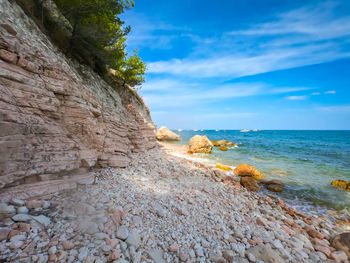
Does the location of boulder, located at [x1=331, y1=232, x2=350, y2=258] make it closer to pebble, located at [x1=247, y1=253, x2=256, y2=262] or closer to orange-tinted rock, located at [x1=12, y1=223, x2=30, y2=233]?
pebble, located at [x1=247, y1=253, x2=256, y2=262]

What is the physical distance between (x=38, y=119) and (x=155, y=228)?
5124 millimetres

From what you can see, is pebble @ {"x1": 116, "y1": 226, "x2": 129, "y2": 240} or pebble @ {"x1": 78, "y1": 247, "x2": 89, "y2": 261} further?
pebble @ {"x1": 116, "y1": 226, "x2": 129, "y2": 240}

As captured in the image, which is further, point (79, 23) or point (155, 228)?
point (79, 23)

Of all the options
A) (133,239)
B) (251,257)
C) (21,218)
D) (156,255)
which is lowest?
(251,257)

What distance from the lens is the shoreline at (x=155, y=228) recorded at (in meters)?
3.47

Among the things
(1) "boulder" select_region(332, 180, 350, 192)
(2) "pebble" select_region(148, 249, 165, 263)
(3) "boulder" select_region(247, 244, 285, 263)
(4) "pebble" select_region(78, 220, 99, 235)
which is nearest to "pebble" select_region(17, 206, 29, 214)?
(4) "pebble" select_region(78, 220, 99, 235)

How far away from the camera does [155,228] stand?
466 cm

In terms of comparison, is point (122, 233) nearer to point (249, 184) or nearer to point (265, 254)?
point (265, 254)

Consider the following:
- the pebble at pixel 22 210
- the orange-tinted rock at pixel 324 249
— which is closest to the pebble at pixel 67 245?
the pebble at pixel 22 210

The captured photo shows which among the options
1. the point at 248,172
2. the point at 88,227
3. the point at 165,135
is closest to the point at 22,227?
the point at 88,227

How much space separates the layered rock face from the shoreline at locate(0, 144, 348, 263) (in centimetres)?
78

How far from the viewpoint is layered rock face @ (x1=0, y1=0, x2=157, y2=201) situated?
176 inches

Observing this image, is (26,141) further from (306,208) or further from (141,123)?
(306,208)

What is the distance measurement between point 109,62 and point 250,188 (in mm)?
13580
